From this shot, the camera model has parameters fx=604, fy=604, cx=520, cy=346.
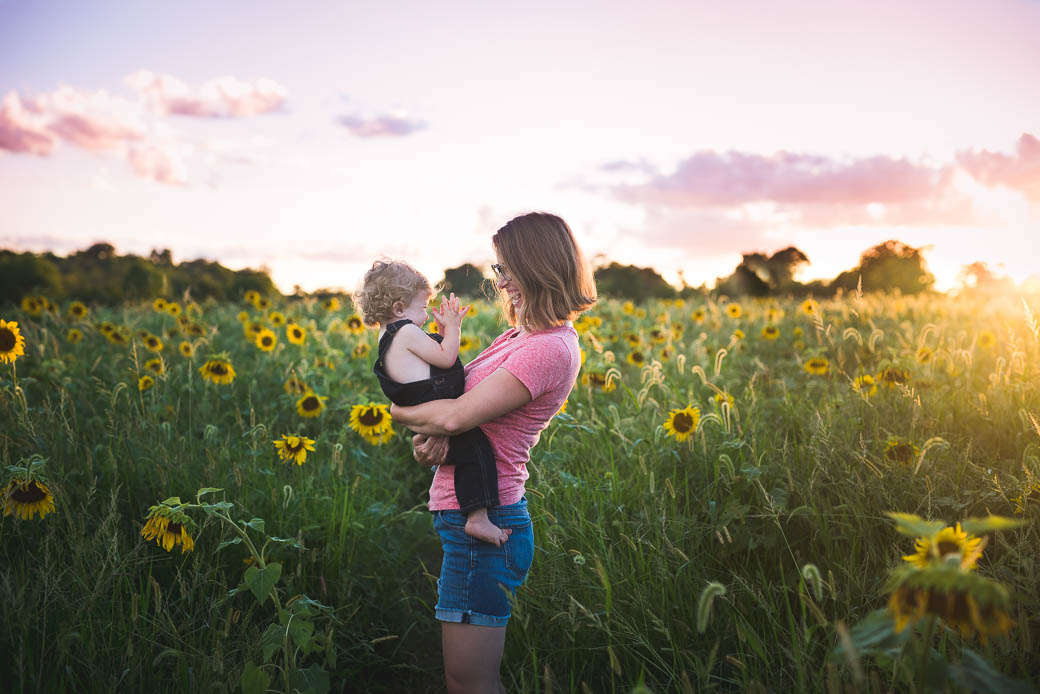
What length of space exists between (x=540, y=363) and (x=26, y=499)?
96.6 inches

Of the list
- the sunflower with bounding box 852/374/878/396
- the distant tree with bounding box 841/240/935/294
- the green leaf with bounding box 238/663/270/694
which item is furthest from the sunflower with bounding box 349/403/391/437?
the distant tree with bounding box 841/240/935/294

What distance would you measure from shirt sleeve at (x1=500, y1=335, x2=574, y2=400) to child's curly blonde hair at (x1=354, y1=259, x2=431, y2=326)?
2.43 ft

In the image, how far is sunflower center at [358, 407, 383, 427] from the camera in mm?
3912

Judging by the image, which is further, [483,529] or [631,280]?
[631,280]

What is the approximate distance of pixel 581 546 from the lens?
9.68 feet

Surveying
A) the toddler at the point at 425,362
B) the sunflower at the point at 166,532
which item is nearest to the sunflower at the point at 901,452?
the toddler at the point at 425,362

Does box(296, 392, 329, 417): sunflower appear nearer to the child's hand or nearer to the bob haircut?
the child's hand

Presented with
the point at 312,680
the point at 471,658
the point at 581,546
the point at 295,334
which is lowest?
the point at 312,680

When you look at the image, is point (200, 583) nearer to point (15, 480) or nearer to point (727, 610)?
point (15, 480)

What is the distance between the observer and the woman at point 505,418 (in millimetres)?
2152

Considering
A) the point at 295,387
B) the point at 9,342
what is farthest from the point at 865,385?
the point at 9,342

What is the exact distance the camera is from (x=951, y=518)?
2.71 m

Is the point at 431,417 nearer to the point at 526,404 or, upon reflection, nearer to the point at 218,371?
the point at 526,404

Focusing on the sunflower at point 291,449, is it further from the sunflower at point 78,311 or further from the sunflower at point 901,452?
the sunflower at point 78,311
